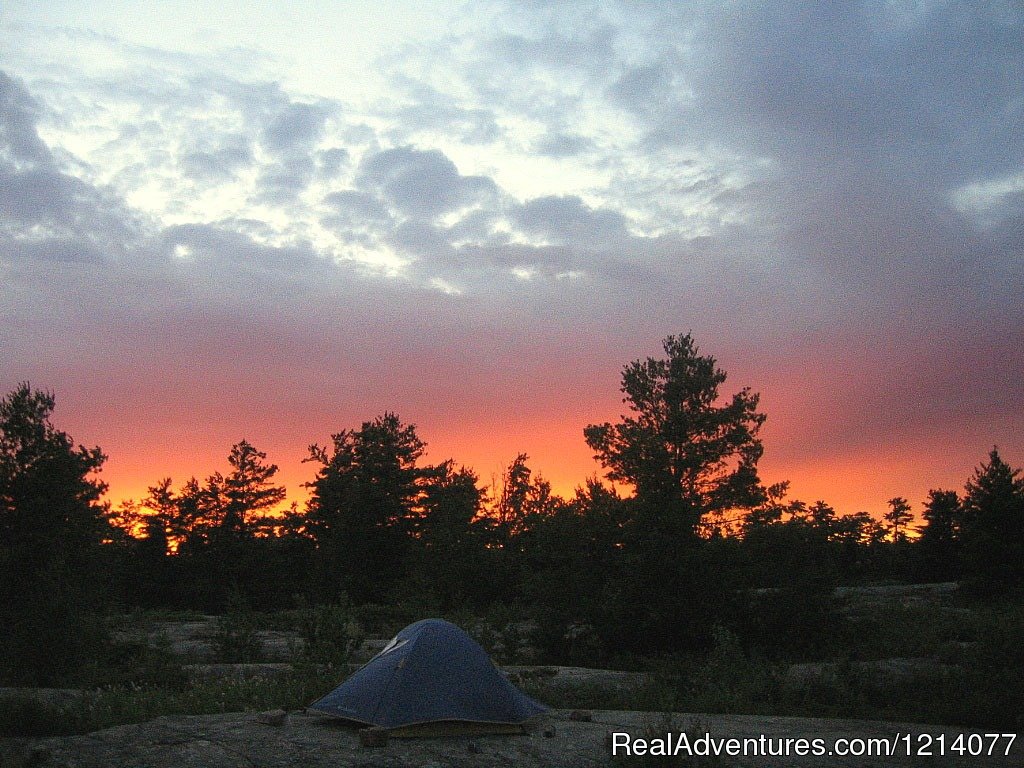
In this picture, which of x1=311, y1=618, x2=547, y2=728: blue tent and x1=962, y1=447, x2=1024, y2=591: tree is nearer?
x1=311, y1=618, x2=547, y2=728: blue tent

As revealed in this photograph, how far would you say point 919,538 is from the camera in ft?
179

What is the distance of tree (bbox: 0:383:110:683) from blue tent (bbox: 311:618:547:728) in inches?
474

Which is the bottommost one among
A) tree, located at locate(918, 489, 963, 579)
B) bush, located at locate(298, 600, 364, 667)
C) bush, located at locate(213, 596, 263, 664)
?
bush, located at locate(213, 596, 263, 664)

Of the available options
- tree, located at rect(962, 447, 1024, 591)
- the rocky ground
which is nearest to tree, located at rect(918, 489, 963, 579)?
tree, located at rect(962, 447, 1024, 591)

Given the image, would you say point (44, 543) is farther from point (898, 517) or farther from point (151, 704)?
point (898, 517)

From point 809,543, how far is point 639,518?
6477 mm

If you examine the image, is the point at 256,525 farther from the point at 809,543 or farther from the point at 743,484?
the point at 809,543

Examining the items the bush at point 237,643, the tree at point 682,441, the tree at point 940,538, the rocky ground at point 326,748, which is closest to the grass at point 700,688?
the bush at point 237,643

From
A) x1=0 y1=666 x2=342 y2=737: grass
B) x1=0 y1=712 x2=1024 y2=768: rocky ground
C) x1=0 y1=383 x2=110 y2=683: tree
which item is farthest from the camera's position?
x1=0 y1=383 x2=110 y2=683: tree

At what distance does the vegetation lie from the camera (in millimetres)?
18219

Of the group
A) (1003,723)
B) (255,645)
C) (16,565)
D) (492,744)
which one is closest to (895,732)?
(1003,723)

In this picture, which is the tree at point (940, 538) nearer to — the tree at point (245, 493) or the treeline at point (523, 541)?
the treeline at point (523, 541)

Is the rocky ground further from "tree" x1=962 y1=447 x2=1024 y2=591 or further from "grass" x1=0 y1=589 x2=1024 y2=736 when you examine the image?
"tree" x1=962 y1=447 x2=1024 y2=591

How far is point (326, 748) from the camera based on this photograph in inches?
435
